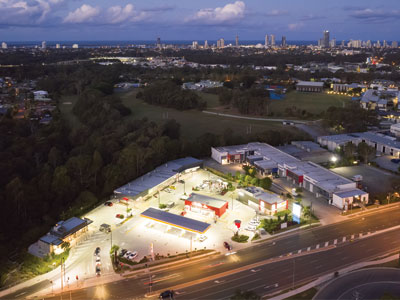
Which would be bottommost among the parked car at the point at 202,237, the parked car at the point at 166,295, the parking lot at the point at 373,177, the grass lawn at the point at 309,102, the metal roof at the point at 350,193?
the parked car at the point at 166,295

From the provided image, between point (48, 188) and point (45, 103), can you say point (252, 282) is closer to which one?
point (48, 188)

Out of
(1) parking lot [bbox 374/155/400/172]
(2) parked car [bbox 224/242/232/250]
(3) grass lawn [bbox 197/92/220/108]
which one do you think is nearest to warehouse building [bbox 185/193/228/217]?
(2) parked car [bbox 224/242/232/250]

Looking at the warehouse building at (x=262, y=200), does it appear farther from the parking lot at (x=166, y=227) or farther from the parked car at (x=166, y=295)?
the parked car at (x=166, y=295)

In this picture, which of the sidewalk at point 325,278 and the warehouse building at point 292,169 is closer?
the sidewalk at point 325,278

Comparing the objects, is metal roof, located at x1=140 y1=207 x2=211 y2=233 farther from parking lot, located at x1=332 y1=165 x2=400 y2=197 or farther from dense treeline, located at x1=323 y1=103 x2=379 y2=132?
dense treeline, located at x1=323 y1=103 x2=379 y2=132

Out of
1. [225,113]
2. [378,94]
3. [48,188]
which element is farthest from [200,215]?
[378,94]

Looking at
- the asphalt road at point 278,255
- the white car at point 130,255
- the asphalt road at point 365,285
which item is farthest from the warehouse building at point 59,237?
the asphalt road at point 365,285

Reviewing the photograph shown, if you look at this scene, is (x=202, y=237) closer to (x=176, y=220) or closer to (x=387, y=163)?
(x=176, y=220)
